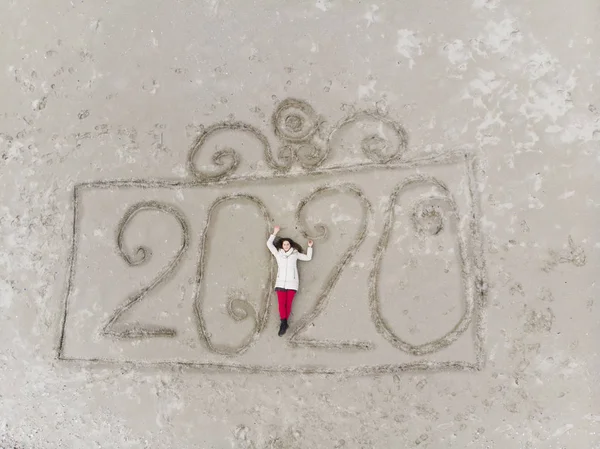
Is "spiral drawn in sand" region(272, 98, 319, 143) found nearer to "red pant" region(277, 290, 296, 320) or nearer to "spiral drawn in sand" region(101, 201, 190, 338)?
"spiral drawn in sand" region(101, 201, 190, 338)

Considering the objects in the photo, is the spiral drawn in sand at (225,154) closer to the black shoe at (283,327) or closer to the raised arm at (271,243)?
the raised arm at (271,243)

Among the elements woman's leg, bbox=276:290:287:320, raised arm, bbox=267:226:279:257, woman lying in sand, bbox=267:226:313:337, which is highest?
raised arm, bbox=267:226:279:257

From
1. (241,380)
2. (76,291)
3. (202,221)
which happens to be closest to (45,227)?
(76,291)

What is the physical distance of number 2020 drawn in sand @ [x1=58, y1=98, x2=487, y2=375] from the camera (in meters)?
3.08

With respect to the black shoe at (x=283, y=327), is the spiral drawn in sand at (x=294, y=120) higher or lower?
higher

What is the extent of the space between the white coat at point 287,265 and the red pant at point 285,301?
1.7 inches

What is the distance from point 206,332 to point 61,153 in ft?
5.41

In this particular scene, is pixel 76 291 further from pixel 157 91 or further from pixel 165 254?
pixel 157 91

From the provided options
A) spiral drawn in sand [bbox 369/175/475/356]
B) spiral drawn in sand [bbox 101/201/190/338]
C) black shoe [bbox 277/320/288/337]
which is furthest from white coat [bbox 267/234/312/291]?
spiral drawn in sand [bbox 101/201/190/338]

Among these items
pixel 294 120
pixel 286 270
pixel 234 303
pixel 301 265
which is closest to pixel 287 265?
pixel 286 270

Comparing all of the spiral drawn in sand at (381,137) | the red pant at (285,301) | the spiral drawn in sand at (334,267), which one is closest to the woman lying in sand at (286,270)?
the red pant at (285,301)

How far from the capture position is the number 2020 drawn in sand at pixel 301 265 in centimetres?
308

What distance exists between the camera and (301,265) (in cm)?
317

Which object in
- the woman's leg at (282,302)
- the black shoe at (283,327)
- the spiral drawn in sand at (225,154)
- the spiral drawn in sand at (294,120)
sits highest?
the spiral drawn in sand at (294,120)
